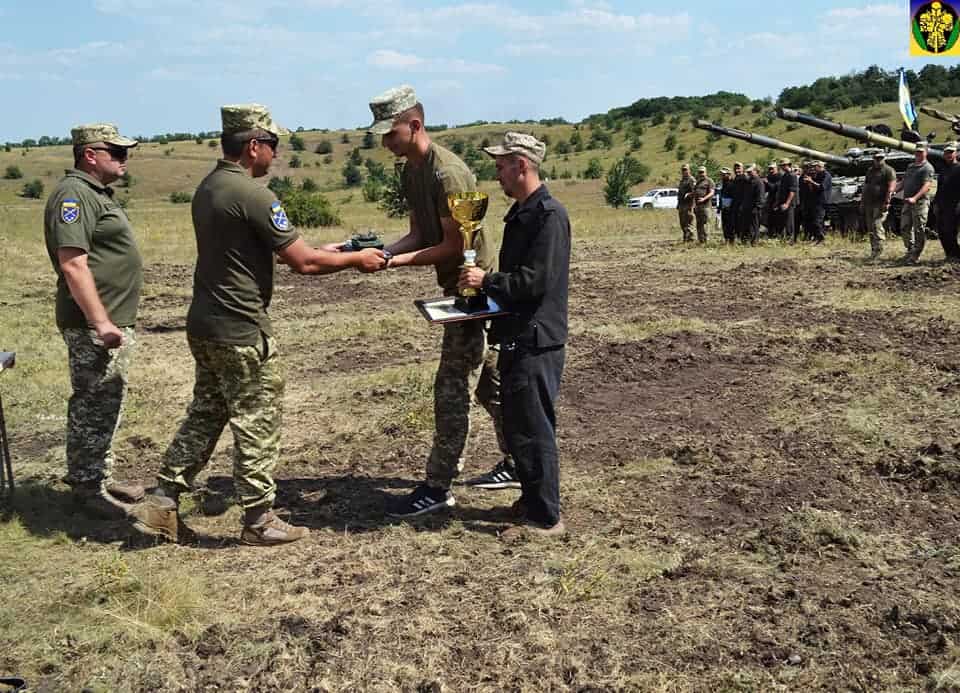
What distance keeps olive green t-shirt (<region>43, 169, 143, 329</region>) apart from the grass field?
3.74 feet

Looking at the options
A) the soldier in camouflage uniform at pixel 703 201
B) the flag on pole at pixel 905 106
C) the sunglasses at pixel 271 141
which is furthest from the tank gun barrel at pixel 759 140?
the sunglasses at pixel 271 141

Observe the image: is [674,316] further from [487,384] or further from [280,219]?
[280,219]

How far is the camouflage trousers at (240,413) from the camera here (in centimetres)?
412

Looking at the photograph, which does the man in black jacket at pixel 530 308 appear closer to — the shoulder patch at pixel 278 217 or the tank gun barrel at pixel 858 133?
the shoulder patch at pixel 278 217

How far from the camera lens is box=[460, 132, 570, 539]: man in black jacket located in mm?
4023

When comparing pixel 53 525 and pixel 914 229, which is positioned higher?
pixel 914 229

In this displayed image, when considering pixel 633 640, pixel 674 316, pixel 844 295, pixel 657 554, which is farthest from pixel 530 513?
pixel 844 295

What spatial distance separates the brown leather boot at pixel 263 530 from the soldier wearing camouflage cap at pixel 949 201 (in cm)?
1119

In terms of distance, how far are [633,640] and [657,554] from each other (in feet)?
2.69

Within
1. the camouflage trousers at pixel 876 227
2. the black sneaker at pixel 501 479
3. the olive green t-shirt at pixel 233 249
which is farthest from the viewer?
the camouflage trousers at pixel 876 227

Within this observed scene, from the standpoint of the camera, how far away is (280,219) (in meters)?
4.02

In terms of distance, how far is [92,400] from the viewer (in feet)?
15.1

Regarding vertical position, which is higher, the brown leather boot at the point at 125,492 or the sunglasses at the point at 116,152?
the sunglasses at the point at 116,152

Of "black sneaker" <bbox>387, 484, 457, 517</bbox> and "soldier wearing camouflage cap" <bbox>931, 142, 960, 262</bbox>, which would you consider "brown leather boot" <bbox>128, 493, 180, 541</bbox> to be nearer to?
"black sneaker" <bbox>387, 484, 457, 517</bbox>
